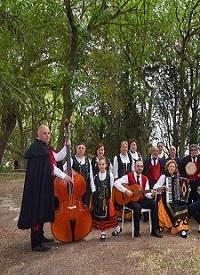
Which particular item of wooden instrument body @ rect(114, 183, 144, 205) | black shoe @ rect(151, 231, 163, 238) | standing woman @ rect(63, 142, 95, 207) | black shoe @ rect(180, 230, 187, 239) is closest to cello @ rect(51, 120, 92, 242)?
standing woman @ rect(63, 142, 95, 207)

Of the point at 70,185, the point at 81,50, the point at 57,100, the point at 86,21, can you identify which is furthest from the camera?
the point at 57,100

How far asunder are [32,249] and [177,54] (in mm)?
13074

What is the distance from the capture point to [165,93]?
1922 centimetres

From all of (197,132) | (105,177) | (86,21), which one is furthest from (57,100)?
(105,177)

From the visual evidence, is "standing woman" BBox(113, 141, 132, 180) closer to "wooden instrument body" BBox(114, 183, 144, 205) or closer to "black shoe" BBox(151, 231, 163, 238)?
"wooden instrument body" BBox(114, 183, 144, 205)

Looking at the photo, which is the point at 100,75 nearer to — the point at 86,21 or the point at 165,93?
the point at 86,21

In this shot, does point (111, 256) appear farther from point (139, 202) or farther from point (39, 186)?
point (39, 186)

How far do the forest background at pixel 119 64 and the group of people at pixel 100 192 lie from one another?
5403 millimetres

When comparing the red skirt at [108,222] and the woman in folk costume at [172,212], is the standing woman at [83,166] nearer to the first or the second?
the red skirt at [108,222]

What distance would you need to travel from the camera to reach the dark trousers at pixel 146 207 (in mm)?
7516

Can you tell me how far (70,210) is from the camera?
23.1ft

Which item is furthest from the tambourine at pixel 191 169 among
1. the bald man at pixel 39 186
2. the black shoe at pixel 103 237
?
the bald man at pixel 39 186

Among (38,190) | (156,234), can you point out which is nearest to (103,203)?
(156,234)

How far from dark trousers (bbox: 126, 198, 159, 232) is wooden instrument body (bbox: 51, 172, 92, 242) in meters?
0.80
